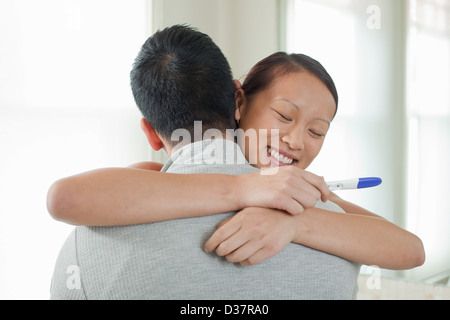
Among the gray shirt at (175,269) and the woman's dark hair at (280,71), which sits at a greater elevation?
the woman's dark hair at (280,71)

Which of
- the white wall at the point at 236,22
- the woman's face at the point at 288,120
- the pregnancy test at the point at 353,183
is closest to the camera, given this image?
the pregnancy test at the point at 353,183

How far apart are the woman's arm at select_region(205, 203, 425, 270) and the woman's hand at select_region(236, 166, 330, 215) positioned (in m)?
0.01

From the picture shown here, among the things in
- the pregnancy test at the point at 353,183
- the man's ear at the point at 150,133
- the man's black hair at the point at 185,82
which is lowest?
the pregnancy test at the point at 353,183

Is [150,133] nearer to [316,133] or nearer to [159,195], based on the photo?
[159,195]

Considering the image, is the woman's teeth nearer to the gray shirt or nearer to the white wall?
the gray shirt

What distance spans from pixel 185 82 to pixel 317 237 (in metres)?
0.30

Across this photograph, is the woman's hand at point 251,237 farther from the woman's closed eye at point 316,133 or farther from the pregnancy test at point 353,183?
the woman's closed eye at point 316,133

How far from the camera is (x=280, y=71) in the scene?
1.05 meters

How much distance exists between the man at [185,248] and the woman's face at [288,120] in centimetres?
25

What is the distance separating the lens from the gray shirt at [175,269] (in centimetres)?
61

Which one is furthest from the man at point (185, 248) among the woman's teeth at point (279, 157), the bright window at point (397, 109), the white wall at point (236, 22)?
the white wall at point (236, 22)

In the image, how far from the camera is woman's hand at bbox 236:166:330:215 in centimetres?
65
